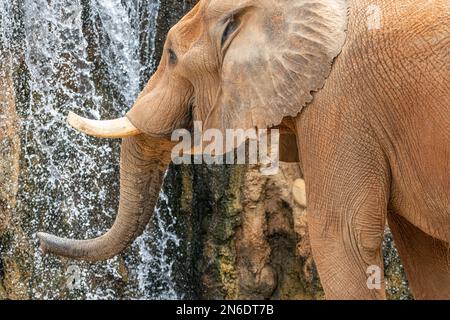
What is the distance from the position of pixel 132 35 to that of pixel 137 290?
1.38m

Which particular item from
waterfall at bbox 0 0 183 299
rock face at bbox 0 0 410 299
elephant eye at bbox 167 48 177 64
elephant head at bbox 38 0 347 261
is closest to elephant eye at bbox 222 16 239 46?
elephant head at bbox 38 0 347 261

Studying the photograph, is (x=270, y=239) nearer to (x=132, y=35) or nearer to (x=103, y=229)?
(x=103, y=229)

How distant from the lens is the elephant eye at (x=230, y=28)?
3.98m

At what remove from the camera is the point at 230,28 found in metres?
3.99

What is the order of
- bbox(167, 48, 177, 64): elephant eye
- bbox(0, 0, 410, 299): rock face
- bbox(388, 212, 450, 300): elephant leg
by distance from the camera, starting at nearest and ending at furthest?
bbox(167, 48, 177, 64): elephant eye, bbox(388, 212, 450, 300): elephant leg, bbox(0, 0, 410, 299): rock face

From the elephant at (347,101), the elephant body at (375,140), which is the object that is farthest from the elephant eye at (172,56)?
the elephant body at (375,140)

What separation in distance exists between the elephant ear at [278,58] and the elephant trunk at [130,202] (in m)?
0.55

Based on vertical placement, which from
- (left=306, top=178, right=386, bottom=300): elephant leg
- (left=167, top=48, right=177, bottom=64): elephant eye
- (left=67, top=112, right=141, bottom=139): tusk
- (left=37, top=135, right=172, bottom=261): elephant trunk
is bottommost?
(left=306, top=178, right=386, bottom=300): elephant leg

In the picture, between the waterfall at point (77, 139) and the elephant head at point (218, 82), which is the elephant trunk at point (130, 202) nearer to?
the elephant head at point (218, 82)

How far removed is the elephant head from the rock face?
1673mm

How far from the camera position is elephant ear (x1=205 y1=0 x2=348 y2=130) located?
379cm

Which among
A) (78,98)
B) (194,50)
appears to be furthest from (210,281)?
(194,50)

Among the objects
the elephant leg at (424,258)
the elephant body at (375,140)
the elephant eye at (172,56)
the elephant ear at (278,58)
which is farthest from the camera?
the elephant leg at (424,258)

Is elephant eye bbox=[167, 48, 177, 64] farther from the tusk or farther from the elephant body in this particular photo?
the elephant body
